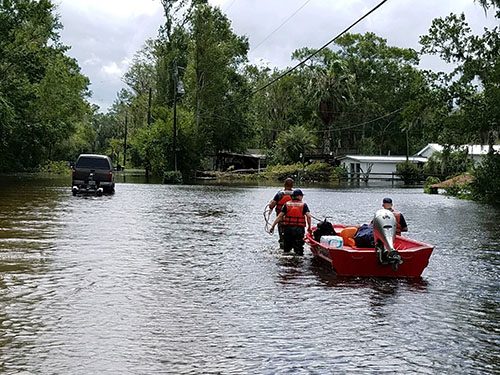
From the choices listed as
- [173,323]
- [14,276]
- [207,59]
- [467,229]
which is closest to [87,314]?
[173,323]

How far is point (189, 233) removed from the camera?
A: 19750 mm

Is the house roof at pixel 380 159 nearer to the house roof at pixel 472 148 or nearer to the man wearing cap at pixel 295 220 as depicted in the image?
the house roof at pixel 472 148

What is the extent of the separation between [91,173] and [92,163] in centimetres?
57

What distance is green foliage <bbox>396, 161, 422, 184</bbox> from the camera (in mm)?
79750

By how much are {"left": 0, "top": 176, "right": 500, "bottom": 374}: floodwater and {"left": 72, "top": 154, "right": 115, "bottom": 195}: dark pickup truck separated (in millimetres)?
15332

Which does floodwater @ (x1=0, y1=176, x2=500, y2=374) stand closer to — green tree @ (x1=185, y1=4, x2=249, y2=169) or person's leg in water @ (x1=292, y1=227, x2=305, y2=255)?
person's leg in water @ (x1=292, y1=227, x2=305, y2=255)

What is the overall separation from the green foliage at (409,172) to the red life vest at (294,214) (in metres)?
66.3

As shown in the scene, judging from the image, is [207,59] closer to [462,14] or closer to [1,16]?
[1,16]

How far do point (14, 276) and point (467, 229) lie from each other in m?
16.0

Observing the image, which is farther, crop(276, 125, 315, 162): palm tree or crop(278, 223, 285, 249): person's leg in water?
crop(276, 125, 315, 162): palm tree

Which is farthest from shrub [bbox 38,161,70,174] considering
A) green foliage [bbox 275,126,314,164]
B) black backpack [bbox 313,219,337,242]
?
black backpack [bbox 313,219,337,242]

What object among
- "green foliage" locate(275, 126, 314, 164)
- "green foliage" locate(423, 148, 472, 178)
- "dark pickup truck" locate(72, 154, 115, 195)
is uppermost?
"green foliage" locate(275, 126, 314, 164)

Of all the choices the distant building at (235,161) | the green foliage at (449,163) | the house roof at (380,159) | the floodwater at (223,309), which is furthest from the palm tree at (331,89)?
the floodwater at (223,309)

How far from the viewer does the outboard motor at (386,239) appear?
1240 centimetres
